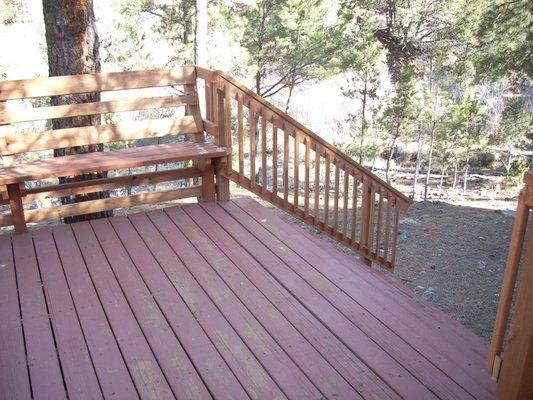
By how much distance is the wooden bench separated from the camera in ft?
11.0

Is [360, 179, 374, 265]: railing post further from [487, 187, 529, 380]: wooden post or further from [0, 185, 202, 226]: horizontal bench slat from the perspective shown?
[487, 187, 529, 380]: wooden post

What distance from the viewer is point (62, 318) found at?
2555 mm

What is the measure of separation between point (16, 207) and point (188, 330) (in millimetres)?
1787

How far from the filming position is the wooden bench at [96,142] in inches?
132

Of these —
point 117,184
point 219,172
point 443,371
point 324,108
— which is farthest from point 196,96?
point 324,108

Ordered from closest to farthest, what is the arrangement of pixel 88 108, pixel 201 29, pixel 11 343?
pixel 11 343 < pixel 88 108 < pixel 201 29

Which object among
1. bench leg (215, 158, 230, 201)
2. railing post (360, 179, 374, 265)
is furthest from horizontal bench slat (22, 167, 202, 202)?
railing post (360, 179, 374, 265)

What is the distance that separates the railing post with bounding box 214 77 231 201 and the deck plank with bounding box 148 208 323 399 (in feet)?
2.46

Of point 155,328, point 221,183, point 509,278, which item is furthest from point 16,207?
point 509,278

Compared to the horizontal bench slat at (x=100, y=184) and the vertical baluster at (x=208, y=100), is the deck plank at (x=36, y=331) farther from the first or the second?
the vertical baluster at (x=208, y=100)

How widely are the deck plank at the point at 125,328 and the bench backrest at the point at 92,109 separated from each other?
76 centimetres

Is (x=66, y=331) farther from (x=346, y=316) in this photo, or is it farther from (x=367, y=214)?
(x=367, y=214)

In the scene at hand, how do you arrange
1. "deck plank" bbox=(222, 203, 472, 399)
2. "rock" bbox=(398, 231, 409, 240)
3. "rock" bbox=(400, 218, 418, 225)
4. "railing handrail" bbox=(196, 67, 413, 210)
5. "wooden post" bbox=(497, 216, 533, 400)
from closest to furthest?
"wooden post" bbox=(497, 216, 533, 400), "deck plank" bbox=(222, 203, 472, 399), "railing handrail" bbox=(196, 67, 413, 210), "rock" bbox=(398, 231, 409, 240), "rock" bbox=(400, 218, 418, 225)

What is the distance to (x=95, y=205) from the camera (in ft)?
12.3
